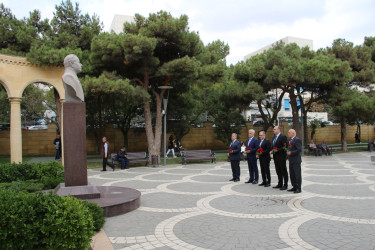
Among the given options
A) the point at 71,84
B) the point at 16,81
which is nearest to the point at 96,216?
the point at 71,84

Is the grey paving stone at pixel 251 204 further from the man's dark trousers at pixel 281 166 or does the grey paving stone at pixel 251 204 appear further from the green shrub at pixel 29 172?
the green shrub at pixel 29 172

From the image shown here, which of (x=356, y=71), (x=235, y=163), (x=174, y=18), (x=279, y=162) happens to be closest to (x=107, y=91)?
(x=174, y=18)

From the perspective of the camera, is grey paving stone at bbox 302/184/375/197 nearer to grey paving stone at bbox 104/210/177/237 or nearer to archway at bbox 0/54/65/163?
grey paving stone at bbox 104/210/177/237

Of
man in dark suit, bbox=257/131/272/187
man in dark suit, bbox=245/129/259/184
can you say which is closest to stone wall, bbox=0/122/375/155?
man in dark suit, bbox=245/129/259/184

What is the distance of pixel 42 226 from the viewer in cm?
398

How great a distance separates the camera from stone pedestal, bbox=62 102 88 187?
711 centimetres

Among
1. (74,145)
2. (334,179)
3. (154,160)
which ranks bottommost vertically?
(334,179)

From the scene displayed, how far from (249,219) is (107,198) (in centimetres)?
320

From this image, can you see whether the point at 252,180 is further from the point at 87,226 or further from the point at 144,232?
the point at 87,226

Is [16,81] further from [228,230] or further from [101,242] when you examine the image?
[228,230]

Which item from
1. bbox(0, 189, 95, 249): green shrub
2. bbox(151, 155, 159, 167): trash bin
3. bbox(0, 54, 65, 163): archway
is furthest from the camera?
bbox(151, 155, 159, 167): trash bin

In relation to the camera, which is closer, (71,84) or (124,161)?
(71,84)

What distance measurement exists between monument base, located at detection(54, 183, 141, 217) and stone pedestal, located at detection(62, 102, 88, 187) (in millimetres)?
231

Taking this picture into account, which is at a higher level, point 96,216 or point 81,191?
point 81,191
